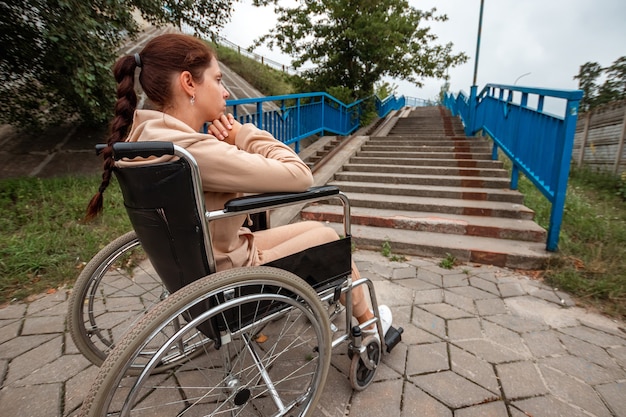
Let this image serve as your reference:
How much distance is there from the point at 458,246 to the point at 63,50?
4.74m

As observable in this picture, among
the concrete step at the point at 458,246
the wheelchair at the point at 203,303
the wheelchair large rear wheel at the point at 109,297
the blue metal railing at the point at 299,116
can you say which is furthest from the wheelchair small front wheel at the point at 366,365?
the blue metal railing at the point at 299,116

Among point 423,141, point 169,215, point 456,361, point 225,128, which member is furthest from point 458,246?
point 423,141

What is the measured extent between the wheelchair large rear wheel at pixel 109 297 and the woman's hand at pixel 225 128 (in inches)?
23.5

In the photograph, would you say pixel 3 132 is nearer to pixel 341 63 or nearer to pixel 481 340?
pixel 481 340

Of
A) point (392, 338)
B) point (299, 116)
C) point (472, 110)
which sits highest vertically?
point (472, 110)

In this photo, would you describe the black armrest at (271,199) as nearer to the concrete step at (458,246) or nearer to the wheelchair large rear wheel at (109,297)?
the wheelchair large rear wheel at (109,297)

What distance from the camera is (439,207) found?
151 inches

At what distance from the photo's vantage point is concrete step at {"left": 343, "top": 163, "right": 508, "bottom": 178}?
462cm

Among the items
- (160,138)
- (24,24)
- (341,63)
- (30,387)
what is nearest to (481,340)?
(160,138)

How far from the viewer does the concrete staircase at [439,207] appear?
308 cm

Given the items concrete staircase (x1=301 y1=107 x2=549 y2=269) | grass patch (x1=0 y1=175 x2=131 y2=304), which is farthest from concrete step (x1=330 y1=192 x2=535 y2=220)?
grass patch (x1=0 y1=175 x2=131 y2=304)

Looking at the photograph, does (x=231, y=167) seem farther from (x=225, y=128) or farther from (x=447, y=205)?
(x=447, y=205)

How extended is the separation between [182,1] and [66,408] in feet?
18.4

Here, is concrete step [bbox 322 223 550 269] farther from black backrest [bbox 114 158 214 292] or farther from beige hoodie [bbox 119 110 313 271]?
black backrest [bbox 114 158 214 292]
